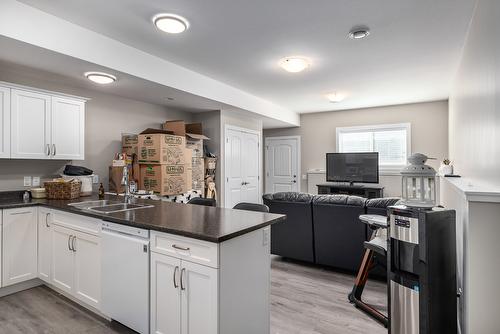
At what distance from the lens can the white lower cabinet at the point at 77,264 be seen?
2.35 metres

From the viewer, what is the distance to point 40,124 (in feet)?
10.4

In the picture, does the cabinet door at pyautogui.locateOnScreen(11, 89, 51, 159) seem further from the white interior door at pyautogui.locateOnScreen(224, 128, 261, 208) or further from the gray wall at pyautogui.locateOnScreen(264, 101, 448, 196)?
the gray wall at pyautogui.locateOnScreen(264, 101, 448, 196)

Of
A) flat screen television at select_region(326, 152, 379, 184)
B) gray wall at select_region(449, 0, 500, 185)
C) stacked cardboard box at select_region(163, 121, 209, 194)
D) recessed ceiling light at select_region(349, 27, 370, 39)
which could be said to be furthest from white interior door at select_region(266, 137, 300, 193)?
gray wall at select_region(449, 0, 500, 185)

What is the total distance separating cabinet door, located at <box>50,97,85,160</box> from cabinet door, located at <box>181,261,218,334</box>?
2599 millimetres

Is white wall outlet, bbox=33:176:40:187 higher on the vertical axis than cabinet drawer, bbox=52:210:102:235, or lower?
higher

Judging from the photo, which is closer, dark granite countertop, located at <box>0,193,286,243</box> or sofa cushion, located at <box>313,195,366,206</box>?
dark granite countertop, located at <box>0,193,286,243</box>

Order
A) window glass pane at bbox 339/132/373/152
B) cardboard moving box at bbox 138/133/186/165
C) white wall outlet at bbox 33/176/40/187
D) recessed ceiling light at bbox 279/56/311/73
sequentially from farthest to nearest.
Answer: window glass pane at bbox 339/132/373/152 < cardboard moving box at bbox 138/133/186/165 < recessed ceiling light at bbox 279/56/311/73 < white wall outlet at bbox 33/176/40/187

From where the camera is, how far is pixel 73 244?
2549mm

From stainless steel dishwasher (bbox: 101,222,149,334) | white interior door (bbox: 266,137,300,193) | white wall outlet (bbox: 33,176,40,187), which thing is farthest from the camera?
white interior door (bbox: 266,137,300,193)

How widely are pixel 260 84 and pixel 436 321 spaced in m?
3.92

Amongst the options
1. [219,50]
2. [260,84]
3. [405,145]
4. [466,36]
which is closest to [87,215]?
[219,50]

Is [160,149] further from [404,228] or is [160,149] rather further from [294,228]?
[404,228]

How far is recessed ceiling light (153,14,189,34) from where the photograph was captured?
2564mm

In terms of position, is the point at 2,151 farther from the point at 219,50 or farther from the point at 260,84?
the point at 260,84
